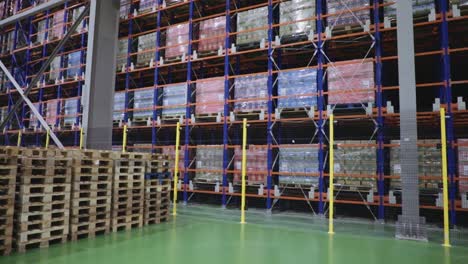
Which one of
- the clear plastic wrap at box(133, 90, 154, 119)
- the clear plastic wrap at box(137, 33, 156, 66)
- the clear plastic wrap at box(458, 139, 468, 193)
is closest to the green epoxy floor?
the clear plastic wrap at box(458, 139, 468, 193)

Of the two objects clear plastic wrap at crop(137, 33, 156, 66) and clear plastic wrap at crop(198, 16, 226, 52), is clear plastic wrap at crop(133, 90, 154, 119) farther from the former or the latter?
clear plastic wrap at crop(198, 16, 226, 52)

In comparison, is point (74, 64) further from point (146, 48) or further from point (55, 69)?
point (146, 48)

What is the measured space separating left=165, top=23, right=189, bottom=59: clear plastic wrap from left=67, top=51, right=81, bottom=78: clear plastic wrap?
4850 mm

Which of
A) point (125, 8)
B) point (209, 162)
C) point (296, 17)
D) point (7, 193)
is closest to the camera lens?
point (7, 193)

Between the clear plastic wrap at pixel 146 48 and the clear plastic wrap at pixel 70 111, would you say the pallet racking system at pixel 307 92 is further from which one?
the clear plastic wrap at pixel 70 111

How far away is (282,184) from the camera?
9797mm

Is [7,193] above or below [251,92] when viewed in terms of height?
below

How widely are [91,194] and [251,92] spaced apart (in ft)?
18.2

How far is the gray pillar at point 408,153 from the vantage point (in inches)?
261

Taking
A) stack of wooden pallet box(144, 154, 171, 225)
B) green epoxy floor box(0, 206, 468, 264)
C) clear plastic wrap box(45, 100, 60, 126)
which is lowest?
green epoxy floor box(0, 206, 468, 264)

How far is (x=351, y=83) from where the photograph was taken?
29.4 feet

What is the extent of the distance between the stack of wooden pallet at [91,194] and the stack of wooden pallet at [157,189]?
1.08 metres

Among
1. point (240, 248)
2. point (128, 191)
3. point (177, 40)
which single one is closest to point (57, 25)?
point (177, 40)

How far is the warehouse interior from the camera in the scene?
5699 millimetres
